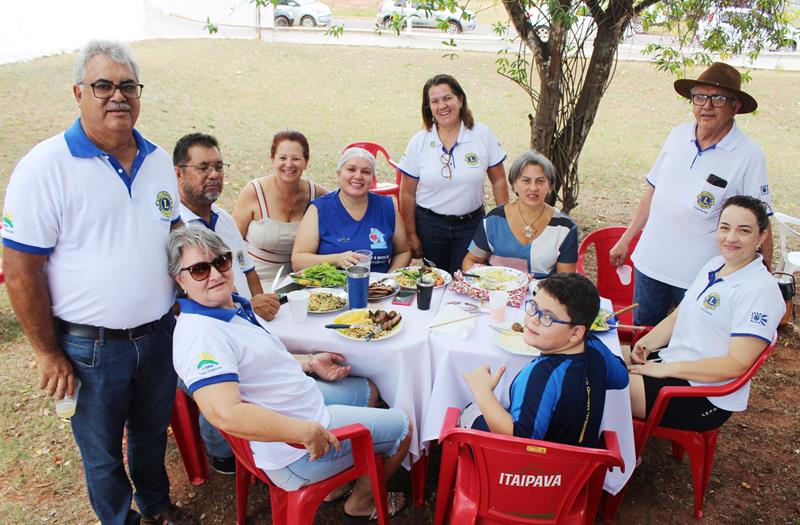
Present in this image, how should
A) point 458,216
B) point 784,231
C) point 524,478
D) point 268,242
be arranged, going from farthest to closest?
1. point 784,231
2. point 458,216
3. point 268,242
4. point 524,478

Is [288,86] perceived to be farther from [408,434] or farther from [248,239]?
[408,434]

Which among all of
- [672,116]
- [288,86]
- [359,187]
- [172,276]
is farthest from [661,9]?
[288,86]

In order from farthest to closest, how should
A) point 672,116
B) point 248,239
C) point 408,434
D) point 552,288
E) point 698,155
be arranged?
point 672,116 < point 248,239 < point 698,155 < point 408,434 < point 552,288

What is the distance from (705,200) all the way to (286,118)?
9935 mm

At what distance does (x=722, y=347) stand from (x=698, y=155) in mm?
1174

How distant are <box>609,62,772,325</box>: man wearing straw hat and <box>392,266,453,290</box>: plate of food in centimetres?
130

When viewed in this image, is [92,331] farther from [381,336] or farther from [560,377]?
[560,377]

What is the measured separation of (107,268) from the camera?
2.18m

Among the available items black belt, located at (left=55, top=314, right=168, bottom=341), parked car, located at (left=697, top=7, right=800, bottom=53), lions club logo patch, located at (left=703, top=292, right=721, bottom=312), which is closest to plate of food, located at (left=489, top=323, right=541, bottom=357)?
lions club logo patch, located at (left=703, top=292, right=721, bottom=312)

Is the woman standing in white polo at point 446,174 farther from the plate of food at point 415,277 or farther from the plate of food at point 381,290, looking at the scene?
the plate of food at point 381,290

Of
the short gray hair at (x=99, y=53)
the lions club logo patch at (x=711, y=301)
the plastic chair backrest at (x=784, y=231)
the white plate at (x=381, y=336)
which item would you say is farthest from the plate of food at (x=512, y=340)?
the plastic chair backrest at (x=784, y=231)

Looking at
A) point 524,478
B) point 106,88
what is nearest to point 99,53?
point 106,88

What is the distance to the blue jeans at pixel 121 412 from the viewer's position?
2.28m

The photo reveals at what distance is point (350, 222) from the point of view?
3801 millimetres
